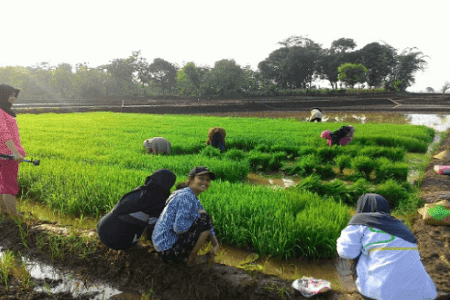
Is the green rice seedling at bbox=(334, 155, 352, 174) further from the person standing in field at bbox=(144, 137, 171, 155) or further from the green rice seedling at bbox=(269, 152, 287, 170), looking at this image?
the person standing in field at bbox=(144, 137, 171, 155)

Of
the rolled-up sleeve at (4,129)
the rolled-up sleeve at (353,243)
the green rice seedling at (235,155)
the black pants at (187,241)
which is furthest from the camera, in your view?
the green rice seedling at (235,155)

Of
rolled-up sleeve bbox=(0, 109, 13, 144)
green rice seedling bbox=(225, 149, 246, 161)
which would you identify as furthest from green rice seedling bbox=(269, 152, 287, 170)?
rolled-up sleeve bbox=(0, 109, 13, 144)

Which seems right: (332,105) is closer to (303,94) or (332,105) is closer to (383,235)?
(303,94)

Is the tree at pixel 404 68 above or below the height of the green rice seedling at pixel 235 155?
above

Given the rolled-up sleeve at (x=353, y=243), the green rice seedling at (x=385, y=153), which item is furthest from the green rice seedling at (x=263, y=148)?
the rolled-up sleeve at (x=353, y=243)

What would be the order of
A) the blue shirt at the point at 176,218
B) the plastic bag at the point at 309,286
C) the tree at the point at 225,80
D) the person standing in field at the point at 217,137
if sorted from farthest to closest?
the tree at the point at 225,80 < the person standing in field at the point at 217,137 < the blue shirt at the point at 176,218 < the plastic bag at the point at 309,286

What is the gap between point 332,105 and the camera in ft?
92.7

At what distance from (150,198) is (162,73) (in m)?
42.5

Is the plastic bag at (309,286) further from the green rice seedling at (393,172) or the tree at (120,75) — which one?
the tree at (120,75)

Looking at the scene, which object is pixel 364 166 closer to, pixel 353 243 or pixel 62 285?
pixel 353 243

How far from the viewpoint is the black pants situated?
2.19 metres

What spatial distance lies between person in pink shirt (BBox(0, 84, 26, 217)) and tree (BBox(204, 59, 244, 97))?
32.5 m

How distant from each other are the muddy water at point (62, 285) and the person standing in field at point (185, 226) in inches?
21.3

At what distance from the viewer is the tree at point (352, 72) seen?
1494 inches
